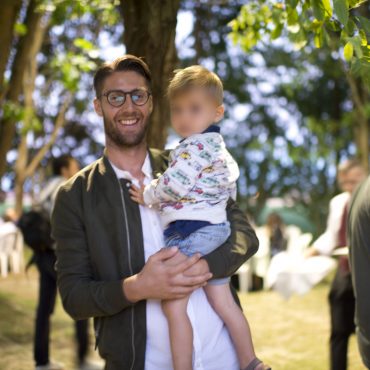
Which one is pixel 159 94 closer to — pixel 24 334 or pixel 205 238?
pixel 205 238

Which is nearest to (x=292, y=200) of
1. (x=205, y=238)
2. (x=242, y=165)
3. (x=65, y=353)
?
(x=242, y=165)

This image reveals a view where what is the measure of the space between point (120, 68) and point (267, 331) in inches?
271

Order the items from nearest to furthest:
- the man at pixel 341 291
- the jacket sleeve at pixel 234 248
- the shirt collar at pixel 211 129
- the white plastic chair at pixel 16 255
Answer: the jacket sleeve at pixel 234 248, the shirt collar at pixel 211 129, the man at pixel 341 291, the white plastic chair at pixel 16 255

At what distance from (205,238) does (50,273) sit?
161 inches

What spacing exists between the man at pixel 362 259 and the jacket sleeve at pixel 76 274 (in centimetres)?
118

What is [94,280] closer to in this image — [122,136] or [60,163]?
[122,136]

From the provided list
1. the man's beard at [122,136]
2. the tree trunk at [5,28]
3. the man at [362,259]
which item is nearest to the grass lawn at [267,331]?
the tree trunk at [5,28]

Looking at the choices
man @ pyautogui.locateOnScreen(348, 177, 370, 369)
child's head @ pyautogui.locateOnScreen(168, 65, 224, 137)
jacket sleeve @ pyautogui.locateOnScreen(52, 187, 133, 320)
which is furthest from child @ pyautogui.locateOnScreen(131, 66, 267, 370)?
man @ pyautogui.locateOnScreen(348, 177, 370, 369)

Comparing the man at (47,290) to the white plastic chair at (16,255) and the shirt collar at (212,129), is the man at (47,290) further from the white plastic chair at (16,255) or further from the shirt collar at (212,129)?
the white plastic chair at (16,255)

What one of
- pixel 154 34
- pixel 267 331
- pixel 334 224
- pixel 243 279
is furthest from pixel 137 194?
pixel 243 279

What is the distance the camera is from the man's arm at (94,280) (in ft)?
9.46

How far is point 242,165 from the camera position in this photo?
21000 mm

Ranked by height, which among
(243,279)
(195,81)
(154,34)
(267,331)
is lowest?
(267,331)

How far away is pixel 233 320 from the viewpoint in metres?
3.12
